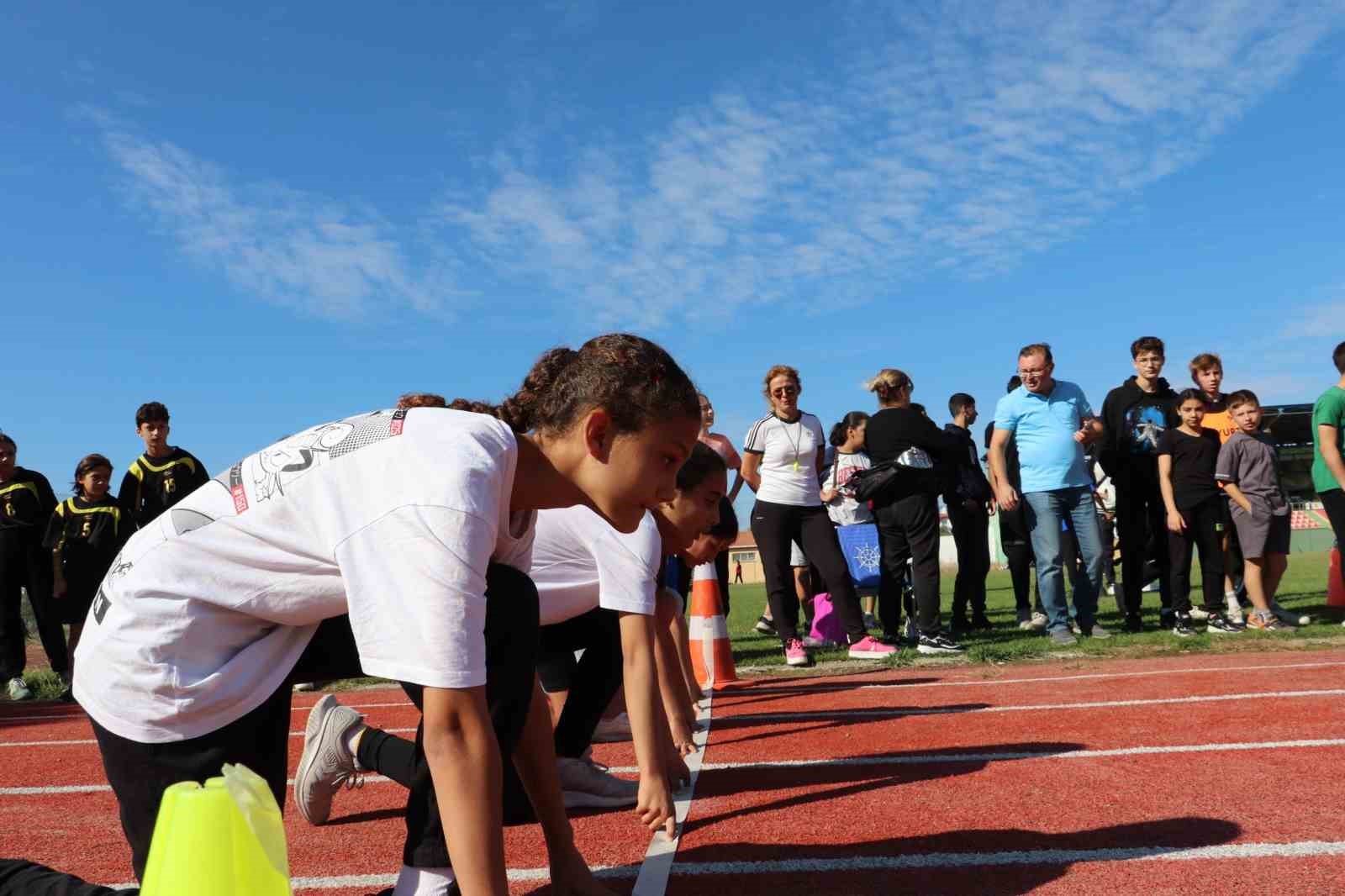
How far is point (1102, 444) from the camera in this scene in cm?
876

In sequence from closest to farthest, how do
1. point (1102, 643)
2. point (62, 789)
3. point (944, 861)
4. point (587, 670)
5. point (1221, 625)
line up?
point (944, 861), point (587, 670), point (62, 789), point (1102, 643), point (1221, 625)

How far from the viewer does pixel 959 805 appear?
3.40 meters

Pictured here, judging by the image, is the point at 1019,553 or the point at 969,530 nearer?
the point at 969,530

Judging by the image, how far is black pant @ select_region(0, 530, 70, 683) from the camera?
27.6 ft

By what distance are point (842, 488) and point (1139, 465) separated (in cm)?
251

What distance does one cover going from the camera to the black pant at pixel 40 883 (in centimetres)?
179

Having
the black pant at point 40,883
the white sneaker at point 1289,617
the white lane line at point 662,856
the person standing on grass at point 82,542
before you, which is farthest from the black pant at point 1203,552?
the person standing on grass at point 82,542

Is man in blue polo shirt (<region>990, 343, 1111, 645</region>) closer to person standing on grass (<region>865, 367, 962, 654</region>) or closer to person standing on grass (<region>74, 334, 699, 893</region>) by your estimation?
person standing on grass (<region>865, 367, 962, 654</region>)

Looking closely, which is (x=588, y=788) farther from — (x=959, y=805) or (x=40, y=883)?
(x=40, y=883)

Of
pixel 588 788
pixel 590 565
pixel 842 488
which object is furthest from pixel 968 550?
pixel 588 788

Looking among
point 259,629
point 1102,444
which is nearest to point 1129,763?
point 259,629

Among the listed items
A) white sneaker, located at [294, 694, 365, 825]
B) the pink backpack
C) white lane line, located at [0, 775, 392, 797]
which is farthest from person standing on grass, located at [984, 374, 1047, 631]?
white sneaker, located at [294, 694, 365, 825]

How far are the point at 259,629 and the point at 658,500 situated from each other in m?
0.86

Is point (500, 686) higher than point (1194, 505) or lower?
lower
